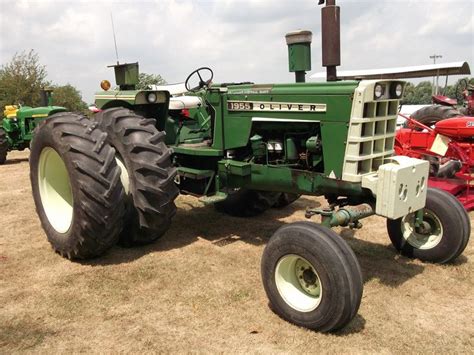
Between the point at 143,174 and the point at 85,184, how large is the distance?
524 millimetres

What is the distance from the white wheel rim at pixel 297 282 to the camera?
3.16 meters

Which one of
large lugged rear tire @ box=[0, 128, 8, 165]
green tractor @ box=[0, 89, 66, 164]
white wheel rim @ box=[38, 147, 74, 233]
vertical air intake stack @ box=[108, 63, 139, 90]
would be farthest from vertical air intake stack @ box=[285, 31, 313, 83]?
large lugged rear tire @ box=[0, 128, 8, 165]

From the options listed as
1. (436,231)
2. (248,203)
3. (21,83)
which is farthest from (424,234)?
(21,83)

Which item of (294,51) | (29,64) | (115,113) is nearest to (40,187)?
(115,113)

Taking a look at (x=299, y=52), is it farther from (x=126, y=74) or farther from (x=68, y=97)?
(x=68, y=97)

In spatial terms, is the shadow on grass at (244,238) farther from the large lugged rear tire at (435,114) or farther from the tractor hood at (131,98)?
the large lugged rear tire at (435,114)

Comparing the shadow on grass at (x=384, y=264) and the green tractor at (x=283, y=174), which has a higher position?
the green tractor at (x=283, y=174)

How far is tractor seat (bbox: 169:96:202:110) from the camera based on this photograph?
5227 mm

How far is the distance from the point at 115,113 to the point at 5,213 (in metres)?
2.66

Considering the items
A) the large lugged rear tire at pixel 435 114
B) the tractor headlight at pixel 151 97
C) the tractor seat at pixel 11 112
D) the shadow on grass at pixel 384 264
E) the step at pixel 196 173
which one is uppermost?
the tractor headlight at pixel 151 97

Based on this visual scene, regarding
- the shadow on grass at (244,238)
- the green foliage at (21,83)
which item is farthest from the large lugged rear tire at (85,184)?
the green foliage at (21,83)

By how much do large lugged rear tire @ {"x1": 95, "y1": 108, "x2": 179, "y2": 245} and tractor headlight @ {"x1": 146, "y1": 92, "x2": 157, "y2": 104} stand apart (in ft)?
1.77

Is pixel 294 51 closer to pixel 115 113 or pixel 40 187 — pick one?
pixel 115 113

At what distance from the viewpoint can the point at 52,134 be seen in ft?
13.5
